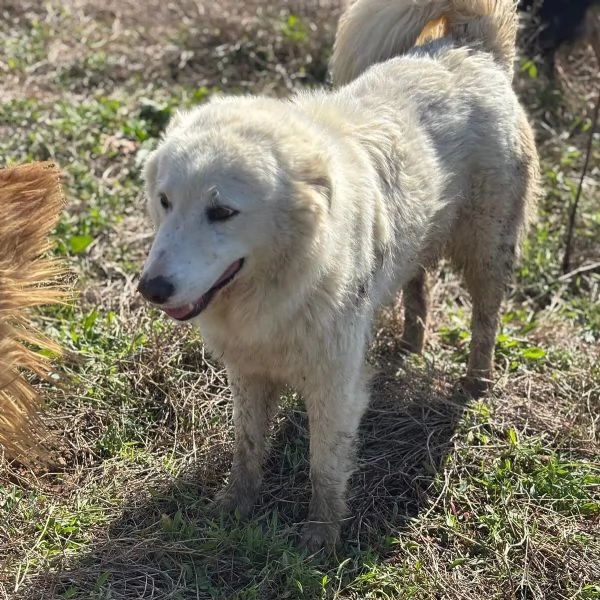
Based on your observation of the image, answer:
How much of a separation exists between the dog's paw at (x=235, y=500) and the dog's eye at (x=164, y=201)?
1344 mm

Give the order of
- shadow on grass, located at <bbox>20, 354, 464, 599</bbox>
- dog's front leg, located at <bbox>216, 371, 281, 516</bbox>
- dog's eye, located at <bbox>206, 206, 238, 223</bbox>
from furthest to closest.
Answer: dog's front leg, located at <bbox>216, 371, 281, 516</bbox>, shadow on grass, located at <bbox>20, 354, 464, 599</bbox>, dog's eye, located at <bbox>206, 206, 238, 223</bbox>

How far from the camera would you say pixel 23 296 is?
3576 millimetres

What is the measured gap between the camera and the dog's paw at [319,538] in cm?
346

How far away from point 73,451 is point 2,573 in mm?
730

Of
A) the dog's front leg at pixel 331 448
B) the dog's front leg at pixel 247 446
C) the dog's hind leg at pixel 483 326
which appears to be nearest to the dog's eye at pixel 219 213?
the dog's front leg at pixel 331 448

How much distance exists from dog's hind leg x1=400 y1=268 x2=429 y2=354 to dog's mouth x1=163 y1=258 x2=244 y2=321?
1.87 meters

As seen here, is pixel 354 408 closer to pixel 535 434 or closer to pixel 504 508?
pixel 504 508

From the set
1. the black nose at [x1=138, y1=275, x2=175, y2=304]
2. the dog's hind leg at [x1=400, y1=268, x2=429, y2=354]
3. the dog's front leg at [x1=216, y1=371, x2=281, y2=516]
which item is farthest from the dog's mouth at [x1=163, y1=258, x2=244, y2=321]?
the dog's hind leg at [x1=400, y1=268, x2=429, y2=354]

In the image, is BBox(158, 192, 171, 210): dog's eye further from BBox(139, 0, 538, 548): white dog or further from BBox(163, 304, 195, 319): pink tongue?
BBox(163, 304, 195, 319): pink tongue

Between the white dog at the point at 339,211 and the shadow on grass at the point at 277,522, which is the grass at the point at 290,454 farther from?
the white dog at the point at 339,211

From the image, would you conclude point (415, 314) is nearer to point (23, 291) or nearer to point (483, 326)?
point (483, 326)

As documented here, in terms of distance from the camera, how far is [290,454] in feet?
12.8

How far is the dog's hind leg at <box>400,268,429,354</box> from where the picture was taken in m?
4.59

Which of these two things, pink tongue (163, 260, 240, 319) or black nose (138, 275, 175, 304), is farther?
pink tongue (163, 260, 240, 319)
